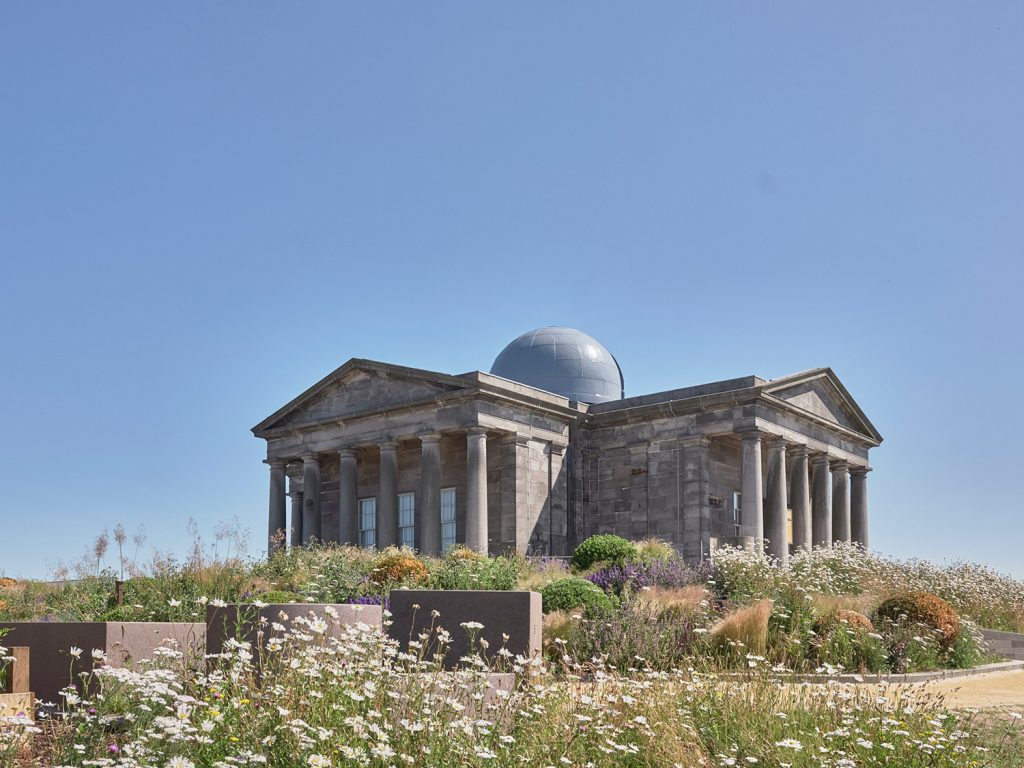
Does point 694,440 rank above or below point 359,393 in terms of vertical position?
below

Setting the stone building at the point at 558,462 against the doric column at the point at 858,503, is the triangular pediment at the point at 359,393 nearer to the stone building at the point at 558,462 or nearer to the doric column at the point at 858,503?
the stone building at the point at 558,462

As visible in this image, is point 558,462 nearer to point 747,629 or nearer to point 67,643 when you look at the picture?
point 747,629

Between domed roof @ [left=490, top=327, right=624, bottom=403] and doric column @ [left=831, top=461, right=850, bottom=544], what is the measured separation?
881cm

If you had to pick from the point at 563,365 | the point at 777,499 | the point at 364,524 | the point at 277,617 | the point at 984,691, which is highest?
the point at 563,365

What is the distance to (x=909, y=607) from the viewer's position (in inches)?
758

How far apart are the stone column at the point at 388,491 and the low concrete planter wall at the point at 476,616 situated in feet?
70.5

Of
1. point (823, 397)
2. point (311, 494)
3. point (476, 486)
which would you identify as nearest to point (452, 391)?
point (476, 486)

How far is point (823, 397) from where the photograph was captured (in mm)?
36438

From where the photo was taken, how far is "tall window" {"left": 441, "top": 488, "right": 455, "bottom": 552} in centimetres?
3435

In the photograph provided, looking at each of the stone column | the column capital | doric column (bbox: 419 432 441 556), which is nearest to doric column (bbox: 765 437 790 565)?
the column capital

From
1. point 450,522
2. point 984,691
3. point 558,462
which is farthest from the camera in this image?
point 450,522

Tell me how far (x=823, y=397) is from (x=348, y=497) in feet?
54.2

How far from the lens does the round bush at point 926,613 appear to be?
19.0 m

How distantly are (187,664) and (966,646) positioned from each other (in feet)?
52.8
